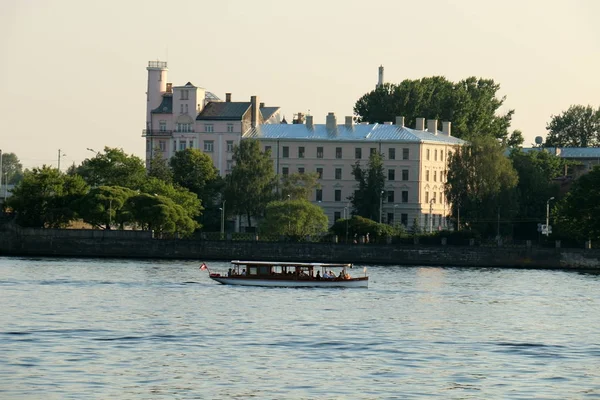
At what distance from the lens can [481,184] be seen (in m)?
140

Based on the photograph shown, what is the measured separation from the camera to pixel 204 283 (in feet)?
306

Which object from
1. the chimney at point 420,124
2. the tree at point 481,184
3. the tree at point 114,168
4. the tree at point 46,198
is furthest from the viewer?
the chimney at point 420,124

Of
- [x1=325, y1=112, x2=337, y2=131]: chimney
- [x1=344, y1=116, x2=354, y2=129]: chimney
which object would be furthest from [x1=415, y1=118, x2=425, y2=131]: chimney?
[x1=325, y1=112, x2=337, y2=131]: chimney

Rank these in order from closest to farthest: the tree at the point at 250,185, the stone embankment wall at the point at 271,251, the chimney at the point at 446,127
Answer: the stone embankment wall at the point at 271,251
the tree at the point at 250,185
the chimney at the point at 446,127

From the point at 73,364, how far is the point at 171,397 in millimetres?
7293

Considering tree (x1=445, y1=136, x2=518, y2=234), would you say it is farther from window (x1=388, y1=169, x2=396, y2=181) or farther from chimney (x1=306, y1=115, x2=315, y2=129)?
chimney (x1=306, y1=115, x2=315, y2=129)

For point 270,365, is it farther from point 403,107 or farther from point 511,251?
point 403,107

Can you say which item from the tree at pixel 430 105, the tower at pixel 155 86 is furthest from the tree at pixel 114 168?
the tree at pixel 430 105

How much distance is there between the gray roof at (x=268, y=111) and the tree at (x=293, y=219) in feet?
116

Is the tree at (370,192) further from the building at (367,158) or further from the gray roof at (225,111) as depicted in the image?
the gray roof at (225,111)

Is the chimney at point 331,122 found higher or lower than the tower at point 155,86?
lower

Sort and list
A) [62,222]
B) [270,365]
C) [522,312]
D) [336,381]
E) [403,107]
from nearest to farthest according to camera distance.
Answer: [336,381], [270,365], [522,312], [62,222], [403,107]

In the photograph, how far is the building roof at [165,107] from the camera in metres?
161

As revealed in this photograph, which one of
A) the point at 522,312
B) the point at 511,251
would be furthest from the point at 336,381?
the point at 511,251
